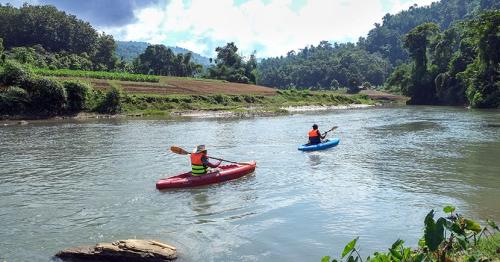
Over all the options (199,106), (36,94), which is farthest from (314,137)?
(199,106)

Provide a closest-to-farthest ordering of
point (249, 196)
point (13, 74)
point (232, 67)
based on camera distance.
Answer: point (249, 196) < point (13, 74) < point (232, 67)

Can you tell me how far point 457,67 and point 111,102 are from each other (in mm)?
53921

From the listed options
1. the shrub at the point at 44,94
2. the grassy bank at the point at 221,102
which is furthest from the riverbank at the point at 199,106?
the shrub at the point at 44,94

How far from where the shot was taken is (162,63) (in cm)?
10388

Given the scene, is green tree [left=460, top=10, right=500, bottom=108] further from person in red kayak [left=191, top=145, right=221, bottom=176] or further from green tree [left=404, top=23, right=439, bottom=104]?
person in red kayak [left=191, top=145, right=221, bottom=176]

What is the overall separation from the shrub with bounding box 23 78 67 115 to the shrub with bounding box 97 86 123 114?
4241 millimetres

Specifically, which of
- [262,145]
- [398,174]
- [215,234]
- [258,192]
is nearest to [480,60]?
[262,145]

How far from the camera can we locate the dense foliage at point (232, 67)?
97.1 meters

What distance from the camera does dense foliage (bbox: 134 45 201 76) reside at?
335ft

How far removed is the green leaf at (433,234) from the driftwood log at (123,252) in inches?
208

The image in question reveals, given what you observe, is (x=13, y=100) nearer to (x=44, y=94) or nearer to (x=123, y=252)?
(x=44, y=94)

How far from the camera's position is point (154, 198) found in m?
14.1

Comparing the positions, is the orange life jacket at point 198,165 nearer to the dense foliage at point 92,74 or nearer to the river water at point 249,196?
the river water at point 249,196

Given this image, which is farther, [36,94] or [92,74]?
[92,74]
